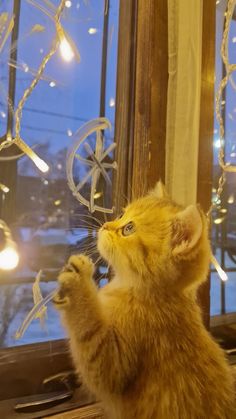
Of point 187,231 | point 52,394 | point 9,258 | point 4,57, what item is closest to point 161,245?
point 187,231

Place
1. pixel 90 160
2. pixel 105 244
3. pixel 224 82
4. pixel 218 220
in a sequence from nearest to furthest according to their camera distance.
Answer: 1. pixel 105 244
2. pixel 90 160
3. pixel 224 82
4. pixel 218 220

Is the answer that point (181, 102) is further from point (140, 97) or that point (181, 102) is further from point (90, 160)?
point (90, 160)

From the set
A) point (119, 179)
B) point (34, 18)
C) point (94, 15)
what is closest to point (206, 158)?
point (119, 179)

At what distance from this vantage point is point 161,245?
74cm

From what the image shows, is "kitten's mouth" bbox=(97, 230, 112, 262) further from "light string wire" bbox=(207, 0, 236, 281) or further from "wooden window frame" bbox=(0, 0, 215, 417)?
"light string wire" bbox=(207, 0, 236, 281)

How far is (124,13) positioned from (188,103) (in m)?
0.34

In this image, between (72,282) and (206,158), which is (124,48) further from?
(72,282)

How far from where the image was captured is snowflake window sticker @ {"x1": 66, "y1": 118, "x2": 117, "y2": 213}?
1.02 m

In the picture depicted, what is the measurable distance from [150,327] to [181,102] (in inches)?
27.7

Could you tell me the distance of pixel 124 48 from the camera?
1.13 meters

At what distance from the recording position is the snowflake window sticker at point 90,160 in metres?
1.02

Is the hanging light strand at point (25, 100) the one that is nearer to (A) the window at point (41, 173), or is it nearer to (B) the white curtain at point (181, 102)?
(A) the window at point (41, 173)

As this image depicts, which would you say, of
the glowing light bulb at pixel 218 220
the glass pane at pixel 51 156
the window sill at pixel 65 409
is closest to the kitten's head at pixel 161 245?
the glass pane at pixel 51 156

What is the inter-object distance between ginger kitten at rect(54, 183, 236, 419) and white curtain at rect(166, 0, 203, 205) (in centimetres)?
35
